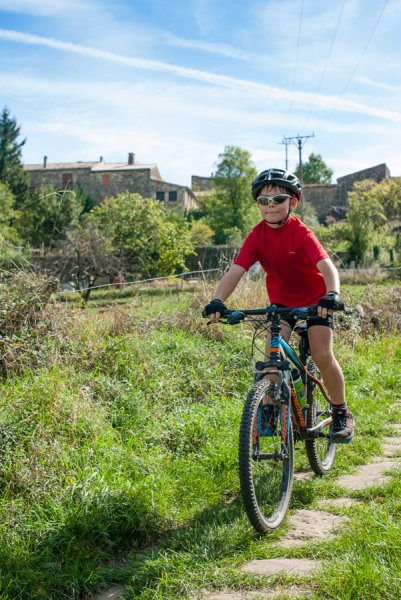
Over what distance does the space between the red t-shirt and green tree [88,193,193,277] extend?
2873 cm

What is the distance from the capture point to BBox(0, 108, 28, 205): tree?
65375 millimetres

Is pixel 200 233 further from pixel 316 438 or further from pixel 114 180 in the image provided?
pixel 316 438

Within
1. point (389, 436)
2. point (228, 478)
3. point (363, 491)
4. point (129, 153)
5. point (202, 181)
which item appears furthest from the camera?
point (202, 181)

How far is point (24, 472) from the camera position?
3.76 m

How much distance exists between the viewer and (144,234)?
117ft

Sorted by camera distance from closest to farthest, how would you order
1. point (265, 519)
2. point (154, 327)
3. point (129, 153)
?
1. point (265, 519)
2. point (154, 327)
3. point (129, 153)

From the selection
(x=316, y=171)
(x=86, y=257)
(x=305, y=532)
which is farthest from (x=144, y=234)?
(x=316, y=171)

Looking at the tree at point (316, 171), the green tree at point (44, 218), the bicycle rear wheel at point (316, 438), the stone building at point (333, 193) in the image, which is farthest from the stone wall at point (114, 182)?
the bicycle rear wheel at point (316, 438)

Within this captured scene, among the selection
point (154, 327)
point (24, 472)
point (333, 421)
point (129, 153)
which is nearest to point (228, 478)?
point (333, 421)

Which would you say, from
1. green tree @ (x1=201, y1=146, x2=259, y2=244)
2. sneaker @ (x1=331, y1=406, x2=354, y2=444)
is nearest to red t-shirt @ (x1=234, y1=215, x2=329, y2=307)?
sneaker @ (x1=331, y1=406, x2=354, y2=444)

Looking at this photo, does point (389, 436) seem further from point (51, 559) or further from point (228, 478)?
point (51, 559)

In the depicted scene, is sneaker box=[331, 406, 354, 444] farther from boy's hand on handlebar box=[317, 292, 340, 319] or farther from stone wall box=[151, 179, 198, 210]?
stone wall box=[151, 179, 198, 210]

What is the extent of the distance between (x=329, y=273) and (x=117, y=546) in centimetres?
204

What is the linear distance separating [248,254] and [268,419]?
1147 millimetres
